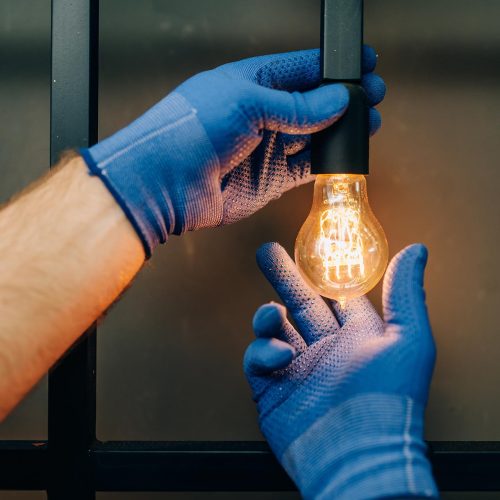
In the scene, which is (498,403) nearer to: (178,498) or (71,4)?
(178,498)

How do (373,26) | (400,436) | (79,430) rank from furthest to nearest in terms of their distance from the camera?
(373,26)
(79,430)
(400,436)

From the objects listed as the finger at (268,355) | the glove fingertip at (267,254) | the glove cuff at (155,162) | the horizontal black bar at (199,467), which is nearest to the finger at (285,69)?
the glove cuff at (155,162)

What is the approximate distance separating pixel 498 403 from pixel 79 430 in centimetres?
71

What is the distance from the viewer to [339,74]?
2.02 ft

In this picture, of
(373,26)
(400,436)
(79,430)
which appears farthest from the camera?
(373,26)

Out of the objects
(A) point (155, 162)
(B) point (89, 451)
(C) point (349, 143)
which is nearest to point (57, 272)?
(A) point (155, 162)

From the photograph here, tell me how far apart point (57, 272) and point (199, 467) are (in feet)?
1.13

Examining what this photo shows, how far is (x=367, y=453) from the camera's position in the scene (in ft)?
1.99

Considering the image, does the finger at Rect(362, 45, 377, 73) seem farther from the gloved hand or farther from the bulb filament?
the bulb filament

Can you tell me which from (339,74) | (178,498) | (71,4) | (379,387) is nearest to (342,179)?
(339,74)

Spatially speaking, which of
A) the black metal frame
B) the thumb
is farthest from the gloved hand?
the black metal frame

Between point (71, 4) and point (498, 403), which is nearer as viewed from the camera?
point (71, 4)

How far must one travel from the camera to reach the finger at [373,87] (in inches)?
26.8

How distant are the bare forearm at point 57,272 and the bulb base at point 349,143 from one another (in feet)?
0.82
